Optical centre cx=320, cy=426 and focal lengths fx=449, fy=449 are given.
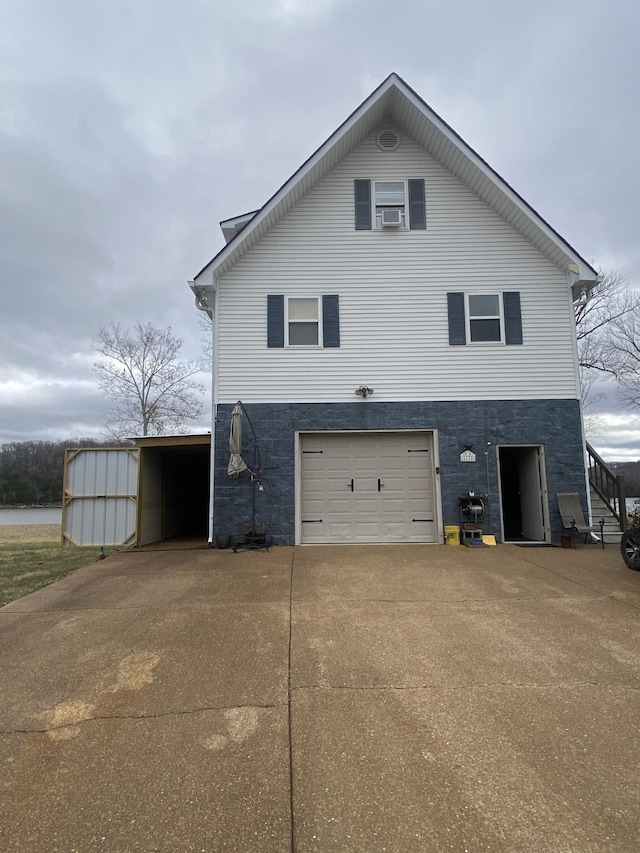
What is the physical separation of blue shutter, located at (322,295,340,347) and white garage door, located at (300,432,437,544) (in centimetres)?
198

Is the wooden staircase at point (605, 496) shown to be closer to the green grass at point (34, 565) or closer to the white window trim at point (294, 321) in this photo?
the white window trim at point (294, 321)

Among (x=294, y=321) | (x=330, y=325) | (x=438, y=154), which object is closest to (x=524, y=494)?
(x=330, y=325)

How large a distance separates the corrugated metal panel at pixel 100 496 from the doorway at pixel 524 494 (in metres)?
8.54

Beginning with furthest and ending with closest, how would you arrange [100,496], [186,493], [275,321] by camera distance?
[186,493], [100,496], [275,321]

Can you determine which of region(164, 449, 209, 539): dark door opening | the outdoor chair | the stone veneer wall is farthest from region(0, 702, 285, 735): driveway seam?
region(164, 449, 209, 539): dark door opening

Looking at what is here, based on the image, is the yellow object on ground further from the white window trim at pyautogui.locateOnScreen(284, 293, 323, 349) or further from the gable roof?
the gable roof

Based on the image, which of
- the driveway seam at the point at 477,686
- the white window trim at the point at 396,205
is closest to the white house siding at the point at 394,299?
the white window trim at the point at 396,205

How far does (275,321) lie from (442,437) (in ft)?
14.0

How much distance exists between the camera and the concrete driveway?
1953 millimetres

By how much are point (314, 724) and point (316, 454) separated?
6.78m

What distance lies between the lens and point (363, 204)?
391 inches

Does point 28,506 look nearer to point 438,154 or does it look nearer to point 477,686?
point 438,154

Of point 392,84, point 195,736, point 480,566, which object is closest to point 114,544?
point 480,566

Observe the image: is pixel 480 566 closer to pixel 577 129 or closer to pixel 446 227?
pixel 446 227
